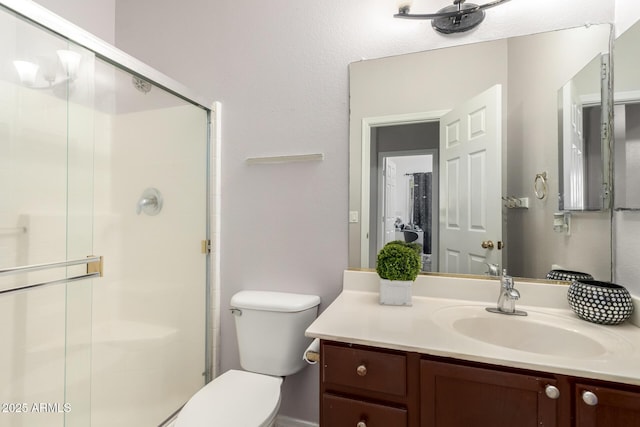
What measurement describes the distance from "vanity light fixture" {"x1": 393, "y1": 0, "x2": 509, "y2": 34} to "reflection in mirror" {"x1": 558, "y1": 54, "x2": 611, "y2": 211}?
473 millimetres

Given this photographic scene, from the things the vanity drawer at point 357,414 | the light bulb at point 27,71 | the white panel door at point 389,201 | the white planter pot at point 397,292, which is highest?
the light bulb at point 27,71

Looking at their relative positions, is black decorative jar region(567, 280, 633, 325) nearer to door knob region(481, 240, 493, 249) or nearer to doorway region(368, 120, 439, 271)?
door knob region(481, 240, 493, 249)

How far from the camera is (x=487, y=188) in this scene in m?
1.32

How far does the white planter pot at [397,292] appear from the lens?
1.27 metres

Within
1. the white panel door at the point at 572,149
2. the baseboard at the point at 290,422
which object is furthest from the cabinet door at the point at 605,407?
the baseboard at the point at 290,422

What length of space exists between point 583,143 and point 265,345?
1599 millimetres

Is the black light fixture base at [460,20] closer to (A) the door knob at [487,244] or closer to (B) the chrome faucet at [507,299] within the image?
(A) the door knob at [487,244]

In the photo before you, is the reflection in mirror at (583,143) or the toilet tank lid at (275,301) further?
the toilet tank lid at (275,301)

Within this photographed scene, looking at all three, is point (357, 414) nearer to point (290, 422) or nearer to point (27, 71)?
point (290, 422)

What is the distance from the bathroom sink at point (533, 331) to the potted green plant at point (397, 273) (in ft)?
0.51

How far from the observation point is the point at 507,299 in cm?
Answer: 118

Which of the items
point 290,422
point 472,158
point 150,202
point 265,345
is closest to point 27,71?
point 150,202

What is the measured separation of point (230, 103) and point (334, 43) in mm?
656

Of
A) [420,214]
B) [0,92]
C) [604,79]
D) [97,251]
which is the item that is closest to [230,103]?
[0,92]
